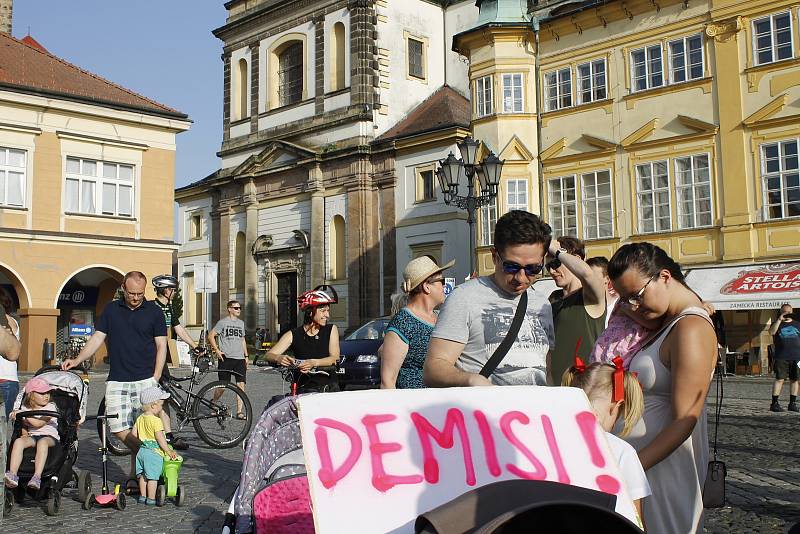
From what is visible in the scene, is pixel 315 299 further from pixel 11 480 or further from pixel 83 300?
pixel 83 300

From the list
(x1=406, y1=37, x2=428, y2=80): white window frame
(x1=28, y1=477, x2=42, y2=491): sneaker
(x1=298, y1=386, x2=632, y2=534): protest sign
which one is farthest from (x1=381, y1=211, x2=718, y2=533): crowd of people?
(x1=406, y1=37, x2=428, y2=80): white window frame

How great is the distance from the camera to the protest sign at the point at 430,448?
91.0 inches

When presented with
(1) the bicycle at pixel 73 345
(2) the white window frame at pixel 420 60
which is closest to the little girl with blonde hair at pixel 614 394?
(1) the bicycle at pixel 73 345

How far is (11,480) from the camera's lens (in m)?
7.56

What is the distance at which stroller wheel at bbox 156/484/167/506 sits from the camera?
7723 millimetres

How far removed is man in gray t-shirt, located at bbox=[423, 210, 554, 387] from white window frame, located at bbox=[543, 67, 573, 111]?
25.0 metres

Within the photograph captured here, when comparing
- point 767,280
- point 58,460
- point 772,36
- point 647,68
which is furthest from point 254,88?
point 58,460

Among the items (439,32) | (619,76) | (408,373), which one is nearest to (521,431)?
(408,373)

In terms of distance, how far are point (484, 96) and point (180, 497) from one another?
77.4 ft

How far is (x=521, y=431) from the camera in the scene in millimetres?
2574

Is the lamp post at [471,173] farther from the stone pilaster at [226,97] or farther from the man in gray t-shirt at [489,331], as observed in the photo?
the stone pilaster at [226,97]

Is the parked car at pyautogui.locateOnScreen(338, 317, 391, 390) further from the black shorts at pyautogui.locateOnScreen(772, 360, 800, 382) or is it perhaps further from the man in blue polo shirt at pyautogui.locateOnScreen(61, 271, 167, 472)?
the man in blue polo shirt at pyautogui.locateOnScreen(61, 271, 167, 472)

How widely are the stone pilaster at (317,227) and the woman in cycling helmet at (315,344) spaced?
32341 millimetres

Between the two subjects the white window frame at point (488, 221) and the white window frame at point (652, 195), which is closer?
the white window frame at point (652, 195)
